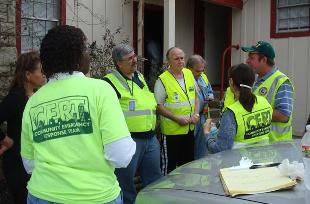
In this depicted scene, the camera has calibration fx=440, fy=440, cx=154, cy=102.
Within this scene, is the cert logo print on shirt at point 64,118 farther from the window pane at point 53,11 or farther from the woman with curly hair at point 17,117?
the window pane at point 53,11

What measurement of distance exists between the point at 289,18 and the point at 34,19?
5.22 meters

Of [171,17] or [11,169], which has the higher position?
[171,17]

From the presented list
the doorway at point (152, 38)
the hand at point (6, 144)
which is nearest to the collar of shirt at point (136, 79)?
the hand at point (6, 144)

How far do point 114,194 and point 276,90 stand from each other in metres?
2.25

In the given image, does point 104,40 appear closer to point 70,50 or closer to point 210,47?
point 210,47

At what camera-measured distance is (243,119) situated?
11.1 feet

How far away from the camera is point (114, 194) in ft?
7.68

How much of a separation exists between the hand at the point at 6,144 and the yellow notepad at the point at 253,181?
6.13 ft

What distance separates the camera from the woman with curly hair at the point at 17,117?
138 inches

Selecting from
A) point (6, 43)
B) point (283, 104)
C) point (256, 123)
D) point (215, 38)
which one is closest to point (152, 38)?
point (215, 38)

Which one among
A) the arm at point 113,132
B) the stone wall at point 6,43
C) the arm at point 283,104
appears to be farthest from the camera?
the stone wall at point 6,43

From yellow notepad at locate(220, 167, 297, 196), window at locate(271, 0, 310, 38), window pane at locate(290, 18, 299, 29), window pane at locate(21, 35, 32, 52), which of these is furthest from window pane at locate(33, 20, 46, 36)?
window pane at locate(290, 18, 299, 29)

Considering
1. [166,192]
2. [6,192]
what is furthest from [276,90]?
[6,192]

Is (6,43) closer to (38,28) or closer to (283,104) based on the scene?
(38,28)
